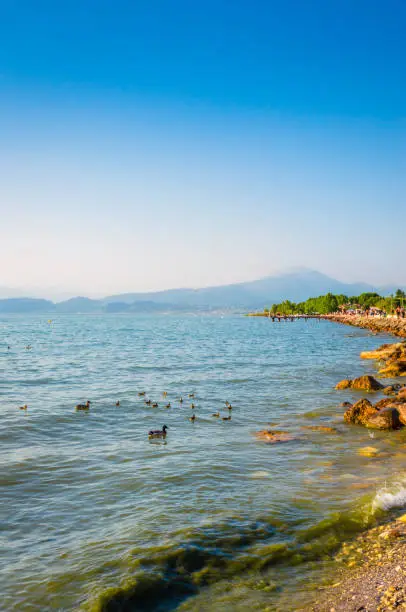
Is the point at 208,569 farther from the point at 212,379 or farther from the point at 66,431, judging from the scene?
the point at 212,379

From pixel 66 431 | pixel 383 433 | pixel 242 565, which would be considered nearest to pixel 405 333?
pixel 383 433

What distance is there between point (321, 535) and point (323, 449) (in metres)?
7.16

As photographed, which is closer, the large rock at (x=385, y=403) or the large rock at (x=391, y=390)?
the large rock at (x=385, y=403)

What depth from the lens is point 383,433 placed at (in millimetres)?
20000

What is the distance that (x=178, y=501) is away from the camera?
1331cm

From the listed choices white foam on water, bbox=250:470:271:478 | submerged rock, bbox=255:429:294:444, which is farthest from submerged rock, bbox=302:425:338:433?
white foam on water, bbox=250:470:271:478

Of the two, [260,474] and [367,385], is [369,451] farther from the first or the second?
[367,385]

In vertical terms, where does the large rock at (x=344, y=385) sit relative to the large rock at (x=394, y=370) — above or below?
below

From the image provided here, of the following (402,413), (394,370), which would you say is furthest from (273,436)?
(394,370)

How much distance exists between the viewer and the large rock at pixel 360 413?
21.6 metres

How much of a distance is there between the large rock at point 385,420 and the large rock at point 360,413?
0.45m

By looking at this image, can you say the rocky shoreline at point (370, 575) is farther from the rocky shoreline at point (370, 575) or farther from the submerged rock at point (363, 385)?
the submerged rock at point (363, 385)

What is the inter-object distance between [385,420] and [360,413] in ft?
5.28

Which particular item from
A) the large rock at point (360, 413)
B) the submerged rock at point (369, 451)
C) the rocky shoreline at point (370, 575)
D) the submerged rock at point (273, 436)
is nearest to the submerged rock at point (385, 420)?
the large rock at point (360, 413)
